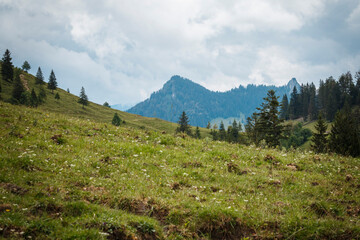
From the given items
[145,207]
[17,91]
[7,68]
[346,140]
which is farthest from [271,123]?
[7,68]

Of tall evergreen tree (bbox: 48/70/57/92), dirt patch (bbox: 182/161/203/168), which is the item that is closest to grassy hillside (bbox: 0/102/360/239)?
dirt patch (bbox: 182/161/203/168)

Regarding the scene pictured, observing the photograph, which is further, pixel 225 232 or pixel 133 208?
pixel 133 208

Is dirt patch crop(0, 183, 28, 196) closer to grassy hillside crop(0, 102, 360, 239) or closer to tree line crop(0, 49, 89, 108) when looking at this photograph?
grassy hillside crop(0, 102, 360, 239)

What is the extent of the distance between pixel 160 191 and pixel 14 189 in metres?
4.91

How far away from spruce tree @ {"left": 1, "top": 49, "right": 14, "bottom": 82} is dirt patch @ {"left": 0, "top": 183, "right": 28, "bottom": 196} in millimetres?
136871

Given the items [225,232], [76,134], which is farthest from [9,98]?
[225,232]

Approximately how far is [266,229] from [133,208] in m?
4.42

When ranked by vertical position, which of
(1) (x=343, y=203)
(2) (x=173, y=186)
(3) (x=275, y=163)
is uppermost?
(3) (x=275, y=163)

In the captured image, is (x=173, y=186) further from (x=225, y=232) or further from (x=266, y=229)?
(x=266, y=229)

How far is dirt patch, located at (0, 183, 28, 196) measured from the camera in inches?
256

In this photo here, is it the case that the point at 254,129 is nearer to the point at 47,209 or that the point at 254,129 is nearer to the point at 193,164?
the point at 193,164

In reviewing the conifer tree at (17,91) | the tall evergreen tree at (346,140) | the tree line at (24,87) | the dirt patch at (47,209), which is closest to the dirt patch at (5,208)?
the dirt patch at (47,209)

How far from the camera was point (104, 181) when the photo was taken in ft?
27.9

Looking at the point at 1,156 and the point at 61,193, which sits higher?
the point at 1,156
